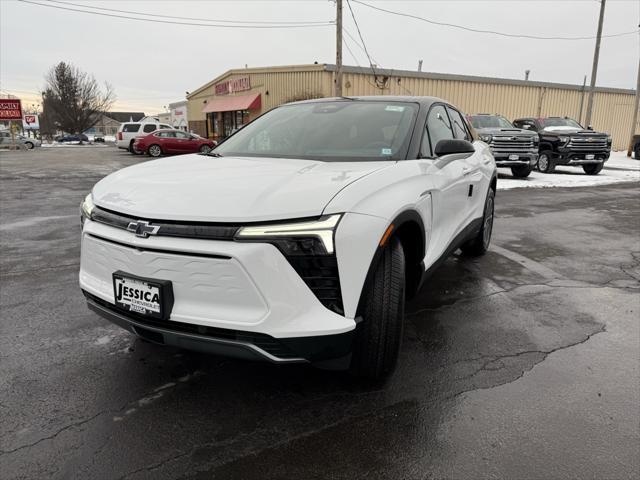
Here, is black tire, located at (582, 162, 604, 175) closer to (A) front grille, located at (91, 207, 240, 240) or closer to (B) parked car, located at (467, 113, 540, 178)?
(B) parked car, located at (467, 113, 540, 178)

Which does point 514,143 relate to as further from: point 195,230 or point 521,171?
point 195,230

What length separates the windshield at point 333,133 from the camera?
3.18 meters

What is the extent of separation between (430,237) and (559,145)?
14219 mm

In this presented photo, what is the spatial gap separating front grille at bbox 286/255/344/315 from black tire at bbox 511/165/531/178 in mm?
13782

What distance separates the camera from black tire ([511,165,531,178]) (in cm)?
1446

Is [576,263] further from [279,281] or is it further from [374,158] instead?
[279,281]

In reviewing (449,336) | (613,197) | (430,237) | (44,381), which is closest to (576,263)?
(449,336)

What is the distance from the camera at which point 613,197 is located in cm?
1122

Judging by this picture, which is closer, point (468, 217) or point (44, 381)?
point (44, 381)

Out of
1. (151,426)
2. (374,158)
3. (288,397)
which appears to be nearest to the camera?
(151,426)

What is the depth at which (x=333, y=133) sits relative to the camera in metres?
3.46

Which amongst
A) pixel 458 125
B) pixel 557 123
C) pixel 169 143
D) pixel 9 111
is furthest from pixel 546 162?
pixel 9 111

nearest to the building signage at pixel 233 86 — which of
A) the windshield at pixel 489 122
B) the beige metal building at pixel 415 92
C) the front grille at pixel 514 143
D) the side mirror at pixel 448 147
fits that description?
the beige metal building at pixel 415 92

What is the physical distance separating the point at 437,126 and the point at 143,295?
266 centimetres
